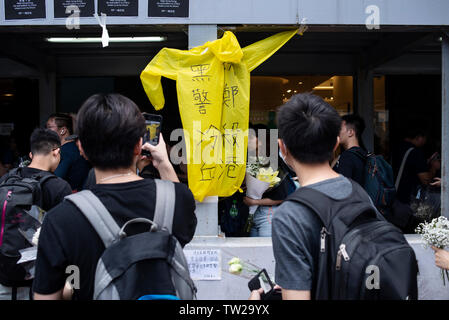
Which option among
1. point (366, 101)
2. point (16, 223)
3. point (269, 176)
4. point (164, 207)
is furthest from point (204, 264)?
point (366, 101)

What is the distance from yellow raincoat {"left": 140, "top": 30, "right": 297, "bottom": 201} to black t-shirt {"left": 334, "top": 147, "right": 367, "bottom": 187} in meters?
1.24

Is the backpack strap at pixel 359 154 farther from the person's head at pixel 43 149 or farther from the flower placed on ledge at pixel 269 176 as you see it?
the person's head at pixel 43 149

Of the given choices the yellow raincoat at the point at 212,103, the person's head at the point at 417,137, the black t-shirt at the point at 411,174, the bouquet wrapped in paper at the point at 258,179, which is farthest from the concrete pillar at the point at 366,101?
the yellow raincoat at the point at 212,103

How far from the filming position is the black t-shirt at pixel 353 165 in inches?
→ 181

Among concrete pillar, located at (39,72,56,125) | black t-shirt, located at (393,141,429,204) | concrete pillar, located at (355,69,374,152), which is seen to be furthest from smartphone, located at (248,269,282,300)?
concrete pillar, located at (39,72,56,125)

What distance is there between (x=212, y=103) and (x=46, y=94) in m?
4.93

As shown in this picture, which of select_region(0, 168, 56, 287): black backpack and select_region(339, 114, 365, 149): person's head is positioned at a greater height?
select_region(339, 114, 365, 149): person's head

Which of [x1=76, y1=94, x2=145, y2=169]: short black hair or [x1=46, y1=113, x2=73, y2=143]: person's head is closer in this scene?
[x1=76, y1=94, x2=145, y2=169]: short black hair

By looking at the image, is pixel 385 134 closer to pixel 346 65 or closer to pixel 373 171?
pixel 346 65

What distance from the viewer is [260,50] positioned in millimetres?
4301

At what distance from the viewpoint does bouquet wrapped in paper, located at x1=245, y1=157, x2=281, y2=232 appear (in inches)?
175

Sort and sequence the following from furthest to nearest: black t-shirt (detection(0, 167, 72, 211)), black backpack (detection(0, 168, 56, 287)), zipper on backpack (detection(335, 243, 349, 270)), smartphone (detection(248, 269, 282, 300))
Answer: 1. black t-shirt (detection(0, 167, 72, 211))
2. black backpack (detection(0, 168, 56, 287))
3. smartphone (detection(248, 269, 282, 300))
4. zipper on backpack (detection(335, 243, 349, 270))

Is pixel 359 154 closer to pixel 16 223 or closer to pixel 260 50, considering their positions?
pixel 260 50

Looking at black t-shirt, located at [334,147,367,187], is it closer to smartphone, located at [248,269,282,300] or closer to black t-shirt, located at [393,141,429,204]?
black t-shirt, located at [393,141,429,204]
